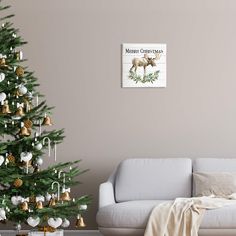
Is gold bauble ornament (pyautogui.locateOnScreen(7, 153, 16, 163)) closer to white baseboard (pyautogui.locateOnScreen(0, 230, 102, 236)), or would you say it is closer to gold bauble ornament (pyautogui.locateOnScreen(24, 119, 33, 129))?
gold bauble ornament (pyautogui.locateOnScreen(24, 119, 33, 129))

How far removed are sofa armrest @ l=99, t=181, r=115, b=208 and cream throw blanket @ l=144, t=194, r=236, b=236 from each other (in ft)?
1.87

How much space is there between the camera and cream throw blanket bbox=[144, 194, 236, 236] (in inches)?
223

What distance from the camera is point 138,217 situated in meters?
5.77

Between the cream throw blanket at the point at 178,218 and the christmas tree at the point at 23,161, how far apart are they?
109 centimetres

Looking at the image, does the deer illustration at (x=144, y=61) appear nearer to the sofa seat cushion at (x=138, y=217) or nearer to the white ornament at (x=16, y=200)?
the sofa seat cushion at (x=138, y=217)

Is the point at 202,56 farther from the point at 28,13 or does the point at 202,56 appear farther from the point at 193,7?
the point at 28,13

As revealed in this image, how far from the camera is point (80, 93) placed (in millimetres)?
7125

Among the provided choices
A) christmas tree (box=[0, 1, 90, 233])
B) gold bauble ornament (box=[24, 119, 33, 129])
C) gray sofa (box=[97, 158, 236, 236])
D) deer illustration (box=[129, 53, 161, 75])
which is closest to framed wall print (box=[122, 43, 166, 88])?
deer illustration (box=[129, 53, 161, 75])

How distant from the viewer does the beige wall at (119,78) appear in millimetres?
7082

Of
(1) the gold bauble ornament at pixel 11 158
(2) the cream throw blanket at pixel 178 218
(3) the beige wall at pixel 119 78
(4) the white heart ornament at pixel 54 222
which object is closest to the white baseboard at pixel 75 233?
(3) the beige wall at pixel 119 78

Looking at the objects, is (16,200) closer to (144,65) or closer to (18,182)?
(18,182)

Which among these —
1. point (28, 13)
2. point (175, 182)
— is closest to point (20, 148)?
point (175, 182)

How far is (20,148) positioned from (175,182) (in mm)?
2289

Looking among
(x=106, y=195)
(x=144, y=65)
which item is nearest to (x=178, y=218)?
(x=106, y=195)
